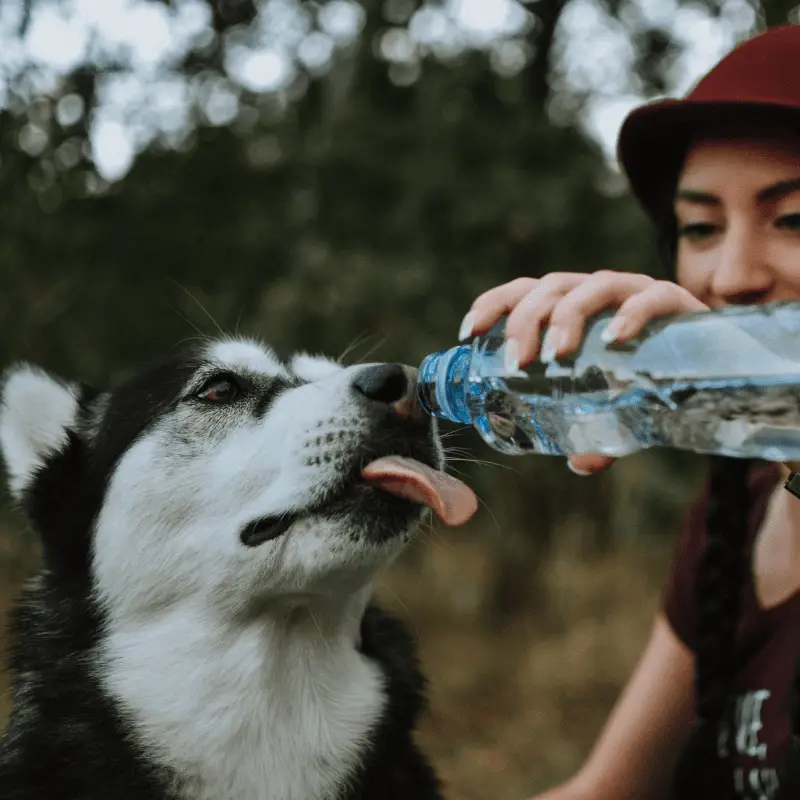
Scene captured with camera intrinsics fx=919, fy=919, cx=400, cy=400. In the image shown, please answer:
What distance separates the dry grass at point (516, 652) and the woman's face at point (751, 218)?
287 centimetres

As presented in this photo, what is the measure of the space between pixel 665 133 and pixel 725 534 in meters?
0.88

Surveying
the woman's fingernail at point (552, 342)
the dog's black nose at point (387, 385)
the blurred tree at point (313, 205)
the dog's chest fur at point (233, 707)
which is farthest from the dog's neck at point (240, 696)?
the blurred tree at point (313, 205)

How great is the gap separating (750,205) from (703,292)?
0.63 feet

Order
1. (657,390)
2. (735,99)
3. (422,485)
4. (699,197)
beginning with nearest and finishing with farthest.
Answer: (657,390) → (422,485) → (735,99) → (699,197)

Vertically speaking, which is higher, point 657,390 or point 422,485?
point 657,390

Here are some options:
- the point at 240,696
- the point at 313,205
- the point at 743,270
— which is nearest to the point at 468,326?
the point at 743,270

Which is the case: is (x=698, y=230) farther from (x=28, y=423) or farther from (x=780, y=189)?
(x=28, y=423)

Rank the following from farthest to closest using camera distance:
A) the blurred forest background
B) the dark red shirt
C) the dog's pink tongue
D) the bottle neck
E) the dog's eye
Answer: the blurred forest background → the dog's eye → the dark red shirt → the bottle neck → the dog's pink tongue

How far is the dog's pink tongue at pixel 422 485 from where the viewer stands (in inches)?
58.9

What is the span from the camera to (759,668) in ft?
6.27

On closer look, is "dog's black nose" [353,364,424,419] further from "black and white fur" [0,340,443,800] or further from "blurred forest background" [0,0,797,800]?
"blurred forest background" [0,0,797,800]

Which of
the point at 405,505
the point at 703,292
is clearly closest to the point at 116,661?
the point at 405,505

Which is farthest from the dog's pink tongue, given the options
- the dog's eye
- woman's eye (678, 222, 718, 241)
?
woman's eye (678, 222, 718, 241)

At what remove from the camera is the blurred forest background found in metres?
3.90
